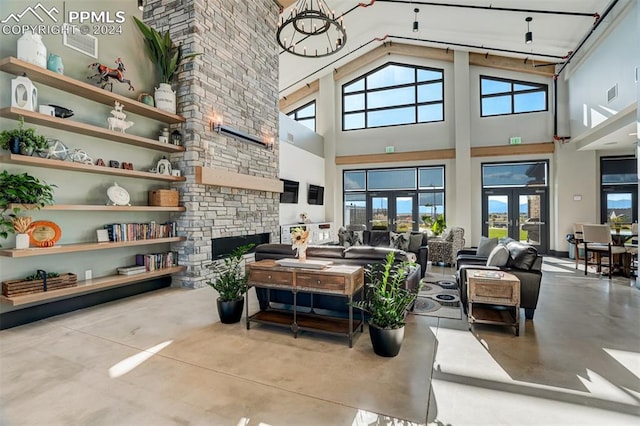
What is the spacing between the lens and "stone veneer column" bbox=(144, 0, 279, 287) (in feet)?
16.8

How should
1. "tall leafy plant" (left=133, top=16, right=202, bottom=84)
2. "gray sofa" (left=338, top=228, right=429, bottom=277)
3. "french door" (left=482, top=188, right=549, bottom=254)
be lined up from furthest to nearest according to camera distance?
"french door" (left=482, top=188, right=549, bottom=254), "gray sofa" (left=338, top=228, right=429, bottom=277), "tall leafy plant" (left=133, top=16, right=202, bottom=84)

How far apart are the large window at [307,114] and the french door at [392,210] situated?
352 centimetres

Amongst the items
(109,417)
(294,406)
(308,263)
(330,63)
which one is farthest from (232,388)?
(330,63)

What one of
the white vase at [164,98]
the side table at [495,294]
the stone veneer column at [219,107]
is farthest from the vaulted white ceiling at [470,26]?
the side table at [495,294]

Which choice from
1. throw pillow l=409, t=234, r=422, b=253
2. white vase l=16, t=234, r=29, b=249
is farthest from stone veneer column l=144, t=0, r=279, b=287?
throw pillow l=409, t=234, r=422, b=253

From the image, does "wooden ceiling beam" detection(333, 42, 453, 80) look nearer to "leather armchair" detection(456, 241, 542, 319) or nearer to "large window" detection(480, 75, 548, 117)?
"large window" detection(480, 75, 548, 117)

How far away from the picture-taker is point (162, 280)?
5.16 m

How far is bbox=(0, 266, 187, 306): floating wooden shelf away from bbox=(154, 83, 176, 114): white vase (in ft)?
8.46

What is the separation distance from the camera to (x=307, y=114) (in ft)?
38.8

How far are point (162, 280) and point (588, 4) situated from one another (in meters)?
9.48

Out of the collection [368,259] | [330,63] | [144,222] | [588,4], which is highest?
[330,63]

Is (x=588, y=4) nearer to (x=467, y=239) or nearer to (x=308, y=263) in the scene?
(x=467, y=239)

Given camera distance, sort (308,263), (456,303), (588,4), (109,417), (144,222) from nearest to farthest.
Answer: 1. (109,417)
2. (308,263)
3. (456,303)
4. (144,222)
5. (588,4)

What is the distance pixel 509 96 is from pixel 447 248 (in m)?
5.61
